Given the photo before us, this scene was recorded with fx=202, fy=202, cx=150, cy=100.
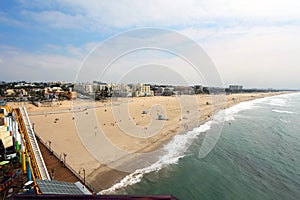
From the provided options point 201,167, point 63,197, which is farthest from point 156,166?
point 63,197

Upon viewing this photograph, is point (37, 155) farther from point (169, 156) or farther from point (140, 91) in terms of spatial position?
point (140, 91)

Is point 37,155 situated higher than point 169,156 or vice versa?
point 37,155

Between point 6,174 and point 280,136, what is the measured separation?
2671 centimetres

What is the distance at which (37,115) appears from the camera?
33500 millimetres

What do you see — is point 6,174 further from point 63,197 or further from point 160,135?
point 160,135

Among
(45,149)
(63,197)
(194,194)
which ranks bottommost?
(194,194)

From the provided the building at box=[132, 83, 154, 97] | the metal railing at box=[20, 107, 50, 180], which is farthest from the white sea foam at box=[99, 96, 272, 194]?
the building at box=[132, 83, 154, 97]

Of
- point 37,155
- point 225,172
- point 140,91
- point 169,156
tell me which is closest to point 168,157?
point 169,156

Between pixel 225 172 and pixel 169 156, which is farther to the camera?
pixel 169 156

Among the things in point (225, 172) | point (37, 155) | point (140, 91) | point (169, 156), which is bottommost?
point (225, 172)

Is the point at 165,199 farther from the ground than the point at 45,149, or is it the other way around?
the point at 165,199

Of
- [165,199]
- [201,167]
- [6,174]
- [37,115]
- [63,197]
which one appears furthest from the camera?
[37,115]

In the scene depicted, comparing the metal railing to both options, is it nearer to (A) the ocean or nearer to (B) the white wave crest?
(B) the white wave crest

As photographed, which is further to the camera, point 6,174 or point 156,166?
point 156,166
